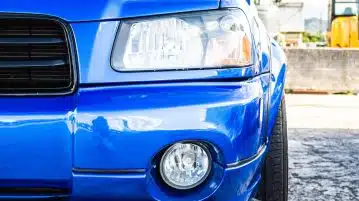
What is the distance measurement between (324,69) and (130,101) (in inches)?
327

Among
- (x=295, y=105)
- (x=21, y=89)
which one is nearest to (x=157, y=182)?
(x=21, y=89)

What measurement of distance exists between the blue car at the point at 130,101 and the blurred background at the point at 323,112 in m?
1.27

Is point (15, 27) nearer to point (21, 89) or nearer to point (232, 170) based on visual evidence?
point (21, 89)

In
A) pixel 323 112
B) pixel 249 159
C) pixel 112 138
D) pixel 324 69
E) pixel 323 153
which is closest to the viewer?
pixel 112 138

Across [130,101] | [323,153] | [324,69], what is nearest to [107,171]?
[130,101]

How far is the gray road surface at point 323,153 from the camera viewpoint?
347 cm

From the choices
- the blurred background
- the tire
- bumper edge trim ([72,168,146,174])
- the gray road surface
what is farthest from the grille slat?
the gray road surface

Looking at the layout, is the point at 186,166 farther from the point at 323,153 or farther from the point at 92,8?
the point at 323,153

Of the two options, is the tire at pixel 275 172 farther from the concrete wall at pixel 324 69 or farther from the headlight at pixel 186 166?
the concrete wall at pixel 324 69

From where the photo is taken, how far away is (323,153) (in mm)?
4516

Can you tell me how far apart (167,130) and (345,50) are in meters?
8.32

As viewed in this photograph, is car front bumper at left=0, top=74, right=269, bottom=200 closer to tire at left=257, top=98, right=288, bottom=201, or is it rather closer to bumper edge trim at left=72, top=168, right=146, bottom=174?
bumper edge trim at left=72, top=168, right=146, bottom=174

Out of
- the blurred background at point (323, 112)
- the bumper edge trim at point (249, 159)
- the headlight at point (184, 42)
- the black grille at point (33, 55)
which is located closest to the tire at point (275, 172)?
the bumper edge trim at point (249, 159)

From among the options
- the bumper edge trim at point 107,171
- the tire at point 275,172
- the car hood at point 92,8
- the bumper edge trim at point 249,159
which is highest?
the car hood at point 92,8
